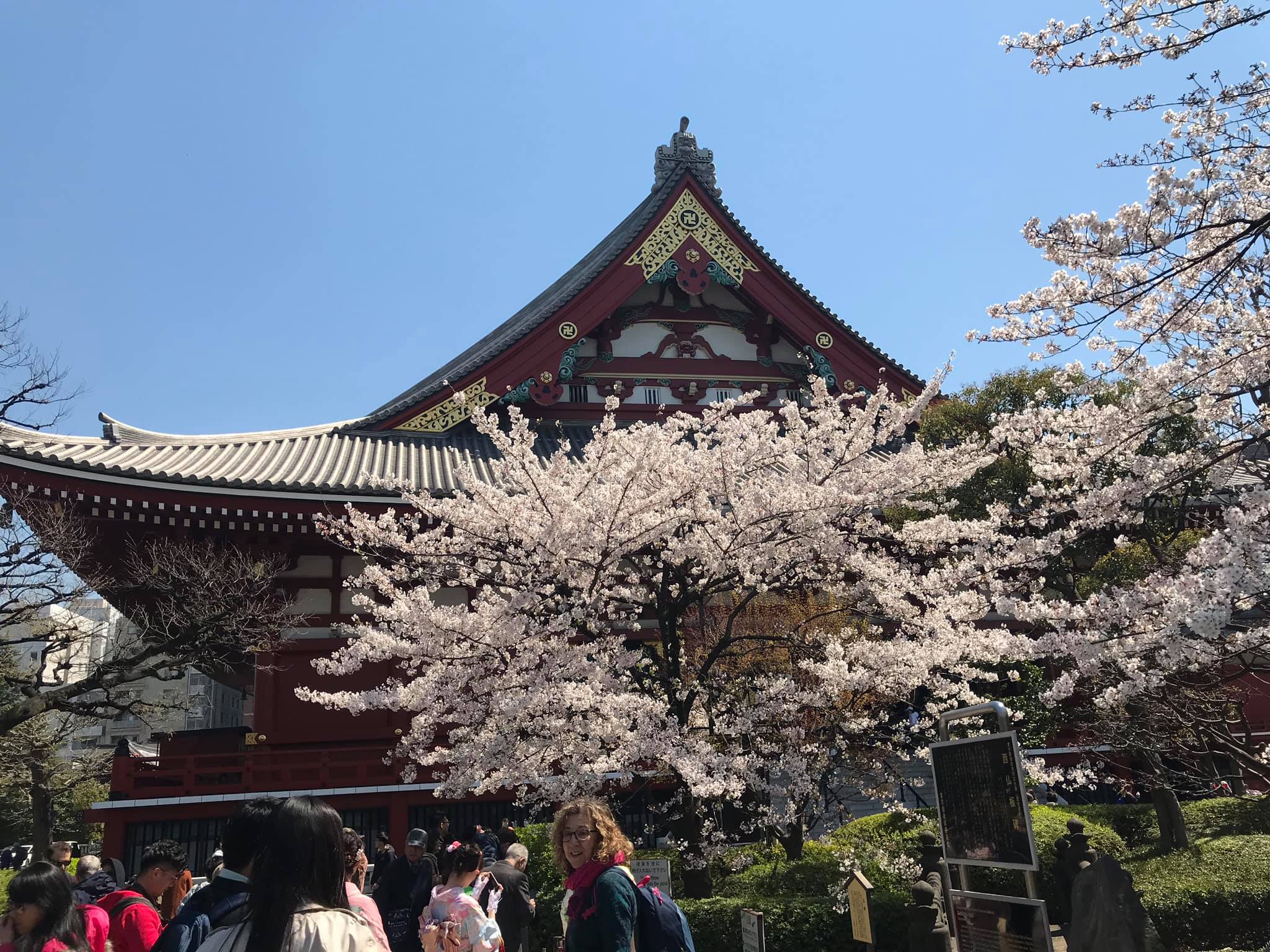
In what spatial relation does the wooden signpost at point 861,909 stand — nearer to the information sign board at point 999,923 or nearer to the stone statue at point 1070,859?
the information sign board at point 999,923

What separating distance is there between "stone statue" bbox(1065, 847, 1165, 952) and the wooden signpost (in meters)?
1.42

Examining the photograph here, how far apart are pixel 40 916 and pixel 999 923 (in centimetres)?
518

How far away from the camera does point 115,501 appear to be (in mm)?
12867

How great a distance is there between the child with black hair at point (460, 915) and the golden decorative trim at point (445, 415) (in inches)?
505

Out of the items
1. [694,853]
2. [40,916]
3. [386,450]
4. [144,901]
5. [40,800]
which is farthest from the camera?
[40,800]

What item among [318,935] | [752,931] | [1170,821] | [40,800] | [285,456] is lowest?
[752,931]

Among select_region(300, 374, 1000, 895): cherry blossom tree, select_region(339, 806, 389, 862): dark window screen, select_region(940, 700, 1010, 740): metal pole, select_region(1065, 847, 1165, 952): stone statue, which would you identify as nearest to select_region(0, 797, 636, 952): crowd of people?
select_region(300, 374, 1000, 895): cherry blossom tree

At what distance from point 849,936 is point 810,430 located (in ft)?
15.2

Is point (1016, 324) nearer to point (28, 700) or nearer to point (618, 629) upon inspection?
point (618, 629)

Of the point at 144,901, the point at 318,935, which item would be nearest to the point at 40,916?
the point at 144,901

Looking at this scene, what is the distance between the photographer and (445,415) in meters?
18.0

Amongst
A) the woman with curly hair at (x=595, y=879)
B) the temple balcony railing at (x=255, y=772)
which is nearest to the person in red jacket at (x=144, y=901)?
the woman with curly hair at (x=595, y=879)

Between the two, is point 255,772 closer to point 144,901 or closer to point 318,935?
point 144,901

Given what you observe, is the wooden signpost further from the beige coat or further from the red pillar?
the red pillar
